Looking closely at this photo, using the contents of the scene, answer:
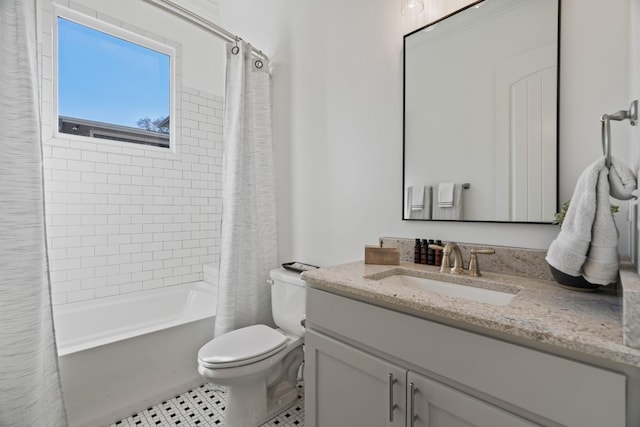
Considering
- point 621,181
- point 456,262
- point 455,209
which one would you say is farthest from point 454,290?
point 621,181

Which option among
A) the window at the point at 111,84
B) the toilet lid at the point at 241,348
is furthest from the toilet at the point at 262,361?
the window at the point at 111,84

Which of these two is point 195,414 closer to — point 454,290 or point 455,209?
point 454,290

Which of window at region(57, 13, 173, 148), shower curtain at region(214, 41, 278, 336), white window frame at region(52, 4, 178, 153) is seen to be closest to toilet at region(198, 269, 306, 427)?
shower curtain at region(214, 41, 278, 336)

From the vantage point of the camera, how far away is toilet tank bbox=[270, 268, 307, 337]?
170 centimetres

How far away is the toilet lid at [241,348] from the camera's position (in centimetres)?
137

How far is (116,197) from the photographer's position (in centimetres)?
234

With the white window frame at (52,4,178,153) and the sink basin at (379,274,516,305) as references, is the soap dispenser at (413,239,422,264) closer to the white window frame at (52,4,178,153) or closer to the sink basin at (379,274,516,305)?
the sink basin at (379,274,516,305)

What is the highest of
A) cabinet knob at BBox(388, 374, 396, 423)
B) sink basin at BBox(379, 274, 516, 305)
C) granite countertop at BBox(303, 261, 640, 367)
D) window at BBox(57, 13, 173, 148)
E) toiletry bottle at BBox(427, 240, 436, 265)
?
window at BBox(57, 13, 173, 148)

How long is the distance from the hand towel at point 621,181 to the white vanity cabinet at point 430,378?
1.47 ft

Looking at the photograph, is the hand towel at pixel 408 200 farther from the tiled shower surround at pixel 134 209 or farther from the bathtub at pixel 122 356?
the tiled shower surround at pixel 134 209

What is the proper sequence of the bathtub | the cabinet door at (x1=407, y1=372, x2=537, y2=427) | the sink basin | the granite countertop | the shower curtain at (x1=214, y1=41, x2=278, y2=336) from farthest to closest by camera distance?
the shower curtain at (x1=214, y1=41, x2=278, y2=336) < the bathtub < the sink basin < the cabinet door at (x1=407, y1=372, x2=537, y2=427) < the granite countertop

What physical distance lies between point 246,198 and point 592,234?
1743mm

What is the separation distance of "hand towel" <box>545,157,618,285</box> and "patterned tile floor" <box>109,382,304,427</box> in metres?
1.54

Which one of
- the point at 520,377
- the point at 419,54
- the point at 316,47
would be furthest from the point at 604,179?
the point at 316,47
